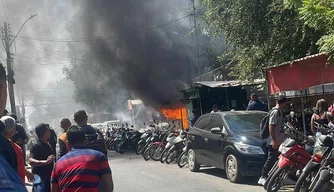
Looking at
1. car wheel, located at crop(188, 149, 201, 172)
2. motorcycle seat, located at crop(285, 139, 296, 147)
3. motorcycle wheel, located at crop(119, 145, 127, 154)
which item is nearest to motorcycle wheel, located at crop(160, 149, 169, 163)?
car wheel, located at crop(188, 149, 201, 172)

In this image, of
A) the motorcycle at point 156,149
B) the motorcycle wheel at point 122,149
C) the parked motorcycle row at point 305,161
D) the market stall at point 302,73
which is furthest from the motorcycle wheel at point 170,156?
the parked motorcycle row at point 305,161

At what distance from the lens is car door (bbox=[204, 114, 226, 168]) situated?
9209mm

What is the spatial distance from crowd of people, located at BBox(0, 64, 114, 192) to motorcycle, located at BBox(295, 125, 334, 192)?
2.77 metres

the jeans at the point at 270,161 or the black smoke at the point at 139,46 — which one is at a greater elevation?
the black smoke at the point at 139,46

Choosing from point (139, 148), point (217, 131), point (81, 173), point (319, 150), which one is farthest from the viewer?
point (139, 148)

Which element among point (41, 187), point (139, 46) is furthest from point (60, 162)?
point (139, 46)

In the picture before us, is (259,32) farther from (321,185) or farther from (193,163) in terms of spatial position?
(321,185)

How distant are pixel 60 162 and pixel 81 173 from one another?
247mm

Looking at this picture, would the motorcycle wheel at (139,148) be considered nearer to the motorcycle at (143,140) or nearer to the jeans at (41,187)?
the motorcycle at (143,140)

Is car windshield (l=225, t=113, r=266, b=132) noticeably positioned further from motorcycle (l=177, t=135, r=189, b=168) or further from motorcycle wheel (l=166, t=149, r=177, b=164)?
motorcycle wheel (l=166, t=149, r=177, b=164)

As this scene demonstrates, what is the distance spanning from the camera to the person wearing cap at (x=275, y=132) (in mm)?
7473

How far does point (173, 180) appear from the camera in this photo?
9656 millimetres

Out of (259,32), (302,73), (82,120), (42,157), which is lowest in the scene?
(42,157)

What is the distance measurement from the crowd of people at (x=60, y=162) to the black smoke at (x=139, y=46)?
61.7 feet
